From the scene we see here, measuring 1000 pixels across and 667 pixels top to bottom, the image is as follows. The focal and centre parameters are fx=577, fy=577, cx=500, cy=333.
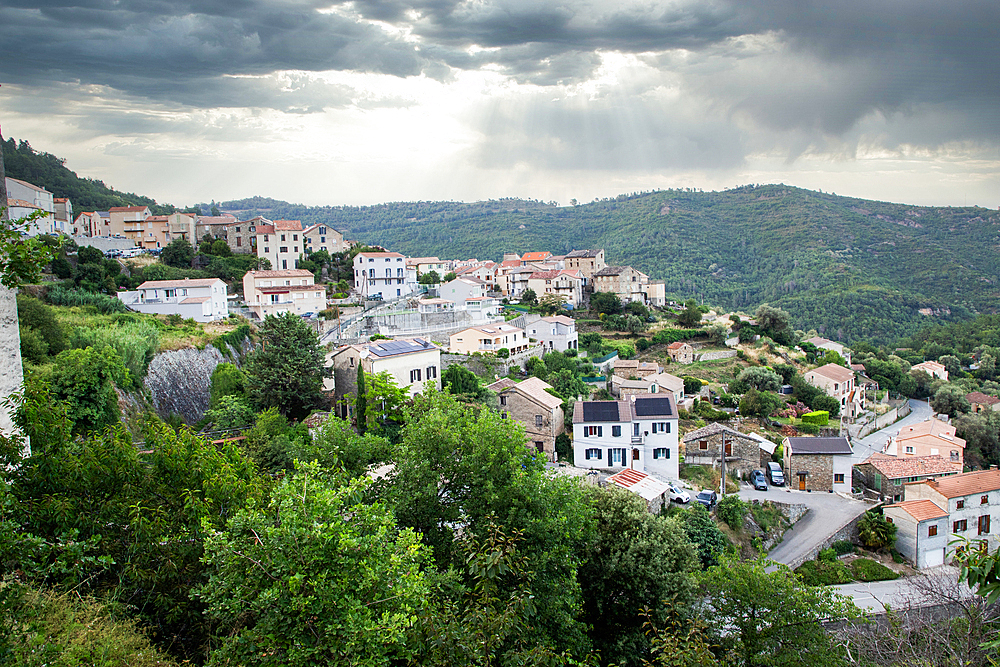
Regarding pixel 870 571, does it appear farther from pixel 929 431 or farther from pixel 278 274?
pixel 278 274

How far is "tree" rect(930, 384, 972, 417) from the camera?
163 feet

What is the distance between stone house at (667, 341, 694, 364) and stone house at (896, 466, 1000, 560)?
2342 cm

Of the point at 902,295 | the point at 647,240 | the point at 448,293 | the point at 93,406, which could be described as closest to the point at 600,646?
the point at 93,406

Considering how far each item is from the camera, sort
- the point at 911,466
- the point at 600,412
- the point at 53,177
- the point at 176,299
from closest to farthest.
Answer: the point at 600,412 → the point at 911,466 → the point at 176,299 → the point at 53,177

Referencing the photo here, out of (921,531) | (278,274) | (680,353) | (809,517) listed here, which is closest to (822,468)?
(809,517)

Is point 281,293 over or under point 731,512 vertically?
over

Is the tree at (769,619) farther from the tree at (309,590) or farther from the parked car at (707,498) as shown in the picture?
the parked car at (707,498)

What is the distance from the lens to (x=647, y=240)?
116 metres

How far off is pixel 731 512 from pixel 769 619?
11196mm

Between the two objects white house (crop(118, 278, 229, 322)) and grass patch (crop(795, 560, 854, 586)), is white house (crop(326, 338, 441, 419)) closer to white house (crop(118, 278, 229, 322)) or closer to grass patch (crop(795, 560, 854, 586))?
white house (crop(118, 278, 229, 322))

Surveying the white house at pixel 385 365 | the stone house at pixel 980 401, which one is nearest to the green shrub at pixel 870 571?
the white house at pixel 385 365

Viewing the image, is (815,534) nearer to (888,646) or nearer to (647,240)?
(888,646)

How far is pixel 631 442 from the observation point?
2736 cm

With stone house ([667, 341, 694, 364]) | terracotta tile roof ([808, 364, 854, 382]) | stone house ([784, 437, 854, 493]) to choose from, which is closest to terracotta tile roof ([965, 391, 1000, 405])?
terracotta tile roof ([808, 364, 854, 382])
